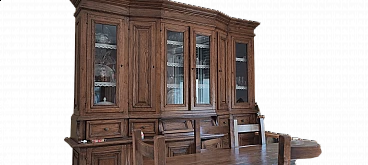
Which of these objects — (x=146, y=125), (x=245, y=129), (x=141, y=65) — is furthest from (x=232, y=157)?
(x=141, y=65)

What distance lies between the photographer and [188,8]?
3697mm

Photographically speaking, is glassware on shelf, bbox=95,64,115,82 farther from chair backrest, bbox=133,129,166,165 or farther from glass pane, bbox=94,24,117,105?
chair backrest, bbox=133,129,166,165

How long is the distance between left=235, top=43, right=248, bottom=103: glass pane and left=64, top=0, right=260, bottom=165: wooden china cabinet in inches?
12.5

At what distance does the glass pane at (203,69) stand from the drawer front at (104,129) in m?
1.10

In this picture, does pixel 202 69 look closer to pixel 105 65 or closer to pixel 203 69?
pixel 203 69

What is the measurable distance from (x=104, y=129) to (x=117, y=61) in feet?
2.55

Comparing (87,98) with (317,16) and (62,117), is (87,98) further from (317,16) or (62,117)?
(317,16)

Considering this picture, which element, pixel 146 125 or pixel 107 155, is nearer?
pixel 107 155

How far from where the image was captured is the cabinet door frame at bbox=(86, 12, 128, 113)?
321cm

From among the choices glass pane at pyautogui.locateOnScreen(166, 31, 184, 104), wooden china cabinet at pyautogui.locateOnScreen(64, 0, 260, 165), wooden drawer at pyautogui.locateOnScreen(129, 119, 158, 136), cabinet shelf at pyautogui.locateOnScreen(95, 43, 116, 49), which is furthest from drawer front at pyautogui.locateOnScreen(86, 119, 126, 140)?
cabinet shelf at pyautogui.locateOnScreen(95, 43, 116, 49)

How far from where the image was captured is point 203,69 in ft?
12.9

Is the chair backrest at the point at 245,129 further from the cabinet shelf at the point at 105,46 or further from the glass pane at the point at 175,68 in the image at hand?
the cabinet shelf at the point at 105,46

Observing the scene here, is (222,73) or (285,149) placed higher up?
(222,73)

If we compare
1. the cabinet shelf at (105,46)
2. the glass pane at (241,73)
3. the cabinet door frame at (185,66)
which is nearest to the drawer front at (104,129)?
the cabinet door frame at (185,66)
